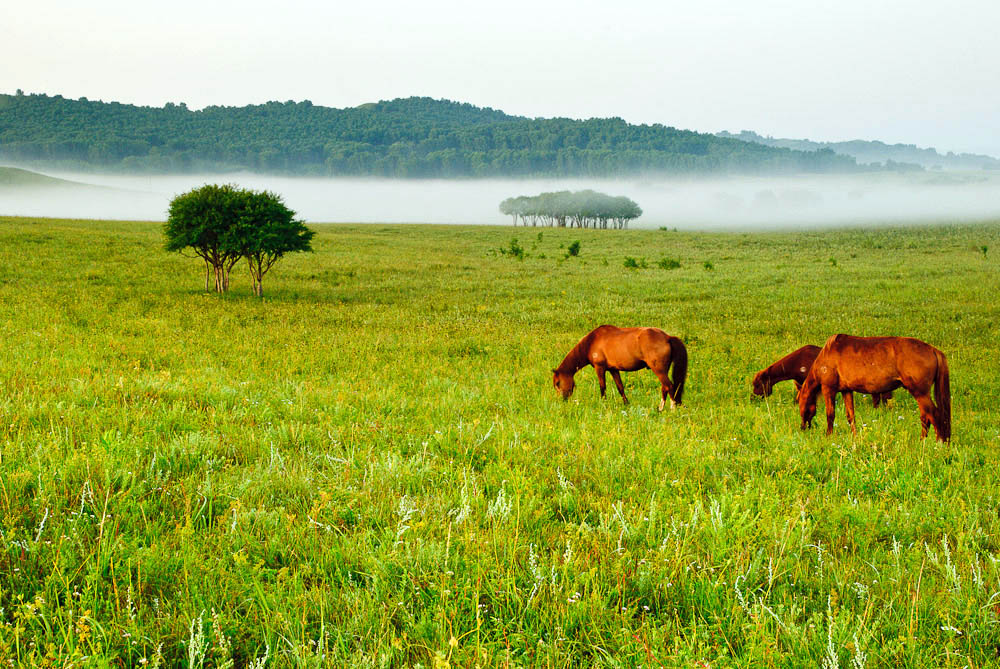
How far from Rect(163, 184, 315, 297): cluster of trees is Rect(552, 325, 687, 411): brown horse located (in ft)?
82.3

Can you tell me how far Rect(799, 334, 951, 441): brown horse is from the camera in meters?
8.05

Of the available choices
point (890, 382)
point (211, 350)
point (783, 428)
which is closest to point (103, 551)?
point (783, 428)

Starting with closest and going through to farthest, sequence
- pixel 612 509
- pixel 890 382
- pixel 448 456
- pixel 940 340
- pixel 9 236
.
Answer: pixel 612 509
pixel 448 456
pixel 890 382
pixel 940 340
pixel 9 236

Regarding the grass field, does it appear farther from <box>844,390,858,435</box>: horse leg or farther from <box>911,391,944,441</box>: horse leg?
<box>911,391,944,441</box>: horse leg

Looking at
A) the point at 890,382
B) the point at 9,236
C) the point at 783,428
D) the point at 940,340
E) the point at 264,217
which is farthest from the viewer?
the point at 9,236

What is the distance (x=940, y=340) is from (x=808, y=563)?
63.4 ft

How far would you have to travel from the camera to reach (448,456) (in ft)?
21.3

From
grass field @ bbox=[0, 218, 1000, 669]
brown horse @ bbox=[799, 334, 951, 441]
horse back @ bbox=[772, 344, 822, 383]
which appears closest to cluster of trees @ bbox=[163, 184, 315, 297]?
grass field @ bbox=[0, 218, 1000, 669]

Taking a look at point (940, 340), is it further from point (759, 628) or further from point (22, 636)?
point (22, 636)

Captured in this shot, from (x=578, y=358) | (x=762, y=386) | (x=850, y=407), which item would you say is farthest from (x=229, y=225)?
(x=850, y=407)

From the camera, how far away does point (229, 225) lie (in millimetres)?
32656

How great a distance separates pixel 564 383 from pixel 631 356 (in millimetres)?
1490

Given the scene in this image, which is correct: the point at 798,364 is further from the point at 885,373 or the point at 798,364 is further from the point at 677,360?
the point at 885,373

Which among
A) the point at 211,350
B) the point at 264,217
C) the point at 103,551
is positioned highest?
the point at 264,217
